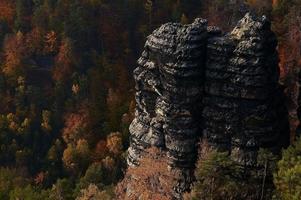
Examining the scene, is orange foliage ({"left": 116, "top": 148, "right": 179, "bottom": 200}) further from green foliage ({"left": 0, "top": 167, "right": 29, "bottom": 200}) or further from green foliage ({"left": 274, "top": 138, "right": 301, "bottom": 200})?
green foliage ({"left": 0, "top": 167, "right": 29, "bottom": 200})

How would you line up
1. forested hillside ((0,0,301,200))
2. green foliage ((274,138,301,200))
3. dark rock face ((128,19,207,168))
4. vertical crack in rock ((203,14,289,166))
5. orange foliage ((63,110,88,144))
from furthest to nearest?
orange foliage ((63,110,88,144)), forested hillside ((0,0,301,200)), dark rock face ((128,19,207,168)), vertical crack in rock ((203,14,289,166)), green foliage ((274,138,301,200))

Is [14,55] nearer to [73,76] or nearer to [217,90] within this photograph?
[73,76]

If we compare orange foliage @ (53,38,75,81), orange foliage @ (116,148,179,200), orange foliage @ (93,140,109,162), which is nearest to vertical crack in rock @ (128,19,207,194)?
orange foliage @ (116,148,179,200)

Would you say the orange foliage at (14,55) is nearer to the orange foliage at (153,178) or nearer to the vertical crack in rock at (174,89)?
the orange foliage at (153,178)

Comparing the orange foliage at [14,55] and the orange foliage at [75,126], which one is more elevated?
the orange foliage at [14,55]

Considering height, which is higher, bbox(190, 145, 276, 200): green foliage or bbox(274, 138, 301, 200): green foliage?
bbox(274, 138, 301, 200): green foliage

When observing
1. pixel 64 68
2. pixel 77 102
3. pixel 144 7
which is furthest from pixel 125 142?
pixel 144 7

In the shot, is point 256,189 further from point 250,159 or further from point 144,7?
point 144,7

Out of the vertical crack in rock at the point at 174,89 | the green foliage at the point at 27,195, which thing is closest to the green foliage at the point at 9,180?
the green foliage at the point at 27,195
